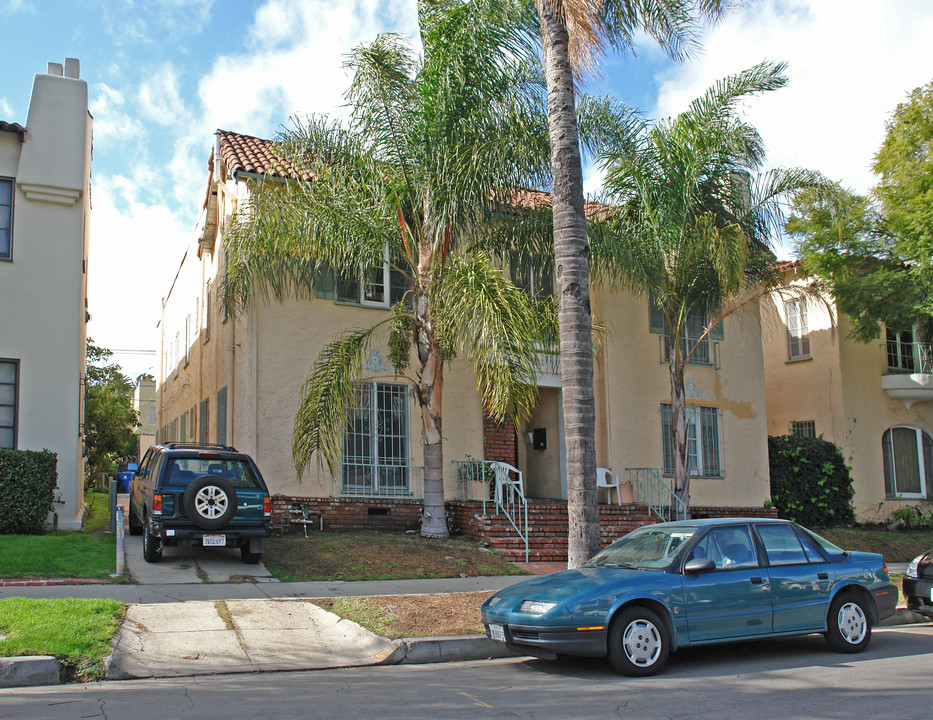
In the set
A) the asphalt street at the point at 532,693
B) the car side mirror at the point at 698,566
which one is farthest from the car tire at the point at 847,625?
the car side mirror at the point at 698,566

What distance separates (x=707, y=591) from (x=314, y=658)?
3.61m

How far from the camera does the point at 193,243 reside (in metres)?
23.3

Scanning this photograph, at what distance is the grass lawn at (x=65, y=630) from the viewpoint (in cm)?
703

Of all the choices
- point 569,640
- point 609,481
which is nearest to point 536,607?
point 569,640

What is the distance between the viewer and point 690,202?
15383 mm

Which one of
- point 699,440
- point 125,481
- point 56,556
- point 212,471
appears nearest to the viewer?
point 56,556

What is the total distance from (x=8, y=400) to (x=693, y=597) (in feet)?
38.4

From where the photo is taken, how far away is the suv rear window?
1202cm

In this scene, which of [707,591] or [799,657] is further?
[799,657]

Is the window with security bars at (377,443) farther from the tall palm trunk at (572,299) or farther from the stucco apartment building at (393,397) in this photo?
the tall palm trunk at (572,299)

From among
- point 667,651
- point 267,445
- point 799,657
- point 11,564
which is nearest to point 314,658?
point 667,651

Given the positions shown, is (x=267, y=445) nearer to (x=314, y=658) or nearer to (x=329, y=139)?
(x=329, y=139)

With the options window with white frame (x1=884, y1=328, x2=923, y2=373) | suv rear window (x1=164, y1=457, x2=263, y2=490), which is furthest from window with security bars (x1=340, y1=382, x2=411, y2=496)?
window with white frame (x1=884, y1=328, x2=923, y2=373)

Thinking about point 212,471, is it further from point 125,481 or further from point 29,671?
point 125,481
